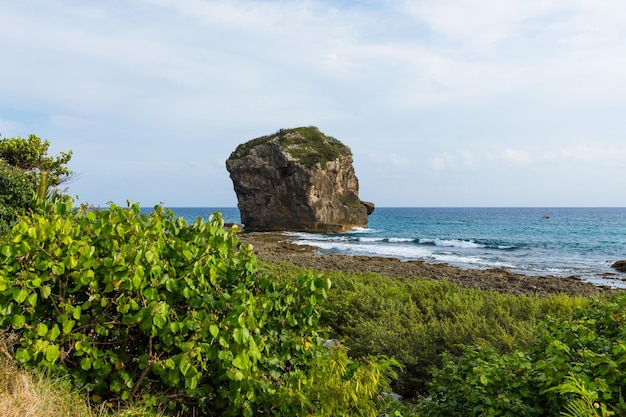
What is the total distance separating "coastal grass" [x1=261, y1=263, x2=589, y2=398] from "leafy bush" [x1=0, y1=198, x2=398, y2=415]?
1.95 metres

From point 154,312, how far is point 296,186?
57760mm

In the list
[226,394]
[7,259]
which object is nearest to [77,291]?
[7,259]

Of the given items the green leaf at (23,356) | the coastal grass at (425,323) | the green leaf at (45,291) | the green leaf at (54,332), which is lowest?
the coastal grass at (425,323)

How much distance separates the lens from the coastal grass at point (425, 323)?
22.6 feet

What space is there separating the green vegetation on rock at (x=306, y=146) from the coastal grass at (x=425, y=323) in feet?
172

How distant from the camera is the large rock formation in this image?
61.5 m

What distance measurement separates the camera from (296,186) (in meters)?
61.5

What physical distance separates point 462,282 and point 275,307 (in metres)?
17.9

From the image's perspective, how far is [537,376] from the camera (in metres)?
3.92

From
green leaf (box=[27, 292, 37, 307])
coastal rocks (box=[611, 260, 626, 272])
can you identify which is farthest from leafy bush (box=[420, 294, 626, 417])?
coastal rocks (box=[611, 260, 626, 272])

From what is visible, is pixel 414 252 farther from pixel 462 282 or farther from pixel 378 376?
pixel 378 376

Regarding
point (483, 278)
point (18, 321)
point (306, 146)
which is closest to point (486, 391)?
point (18, 321)

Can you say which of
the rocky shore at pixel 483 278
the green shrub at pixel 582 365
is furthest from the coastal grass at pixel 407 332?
the rocky shore at pixel 483 278

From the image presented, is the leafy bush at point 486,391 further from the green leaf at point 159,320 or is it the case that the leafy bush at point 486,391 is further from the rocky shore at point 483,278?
the rocky shore at point 483,278
